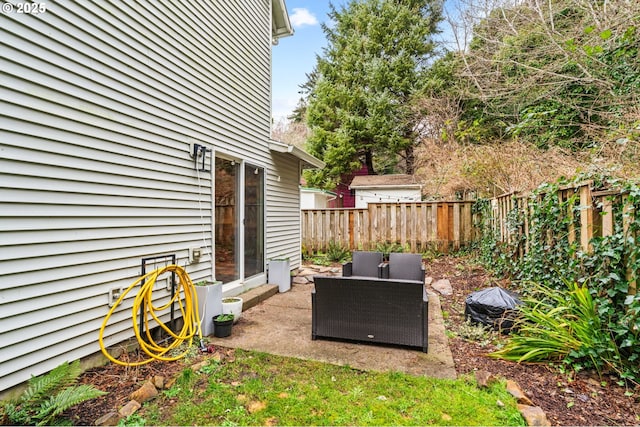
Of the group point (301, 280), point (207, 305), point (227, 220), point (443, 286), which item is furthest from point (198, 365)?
point (443, 286)

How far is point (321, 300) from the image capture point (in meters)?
3.42

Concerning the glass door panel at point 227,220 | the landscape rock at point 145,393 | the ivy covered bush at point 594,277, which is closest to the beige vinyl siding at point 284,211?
the glass door panel at point 227,220

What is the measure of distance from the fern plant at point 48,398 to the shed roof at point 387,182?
42.9 ft

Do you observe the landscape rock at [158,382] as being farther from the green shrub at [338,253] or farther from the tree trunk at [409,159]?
the tree trunk at [409,159]

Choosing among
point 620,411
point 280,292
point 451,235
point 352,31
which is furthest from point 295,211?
point 352,31

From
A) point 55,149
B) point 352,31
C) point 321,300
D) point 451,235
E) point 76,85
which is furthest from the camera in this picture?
point 352,31

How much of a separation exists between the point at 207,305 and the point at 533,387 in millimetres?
3210

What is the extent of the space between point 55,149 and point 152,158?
39.2 inches

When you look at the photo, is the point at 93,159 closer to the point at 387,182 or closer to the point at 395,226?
the point at 395,226

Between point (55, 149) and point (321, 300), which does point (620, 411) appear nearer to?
point (321, 300)

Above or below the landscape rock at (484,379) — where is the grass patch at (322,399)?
below

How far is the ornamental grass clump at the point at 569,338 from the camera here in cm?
248

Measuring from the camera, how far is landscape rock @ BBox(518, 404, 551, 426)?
2012 mm

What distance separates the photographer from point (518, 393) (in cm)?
229
